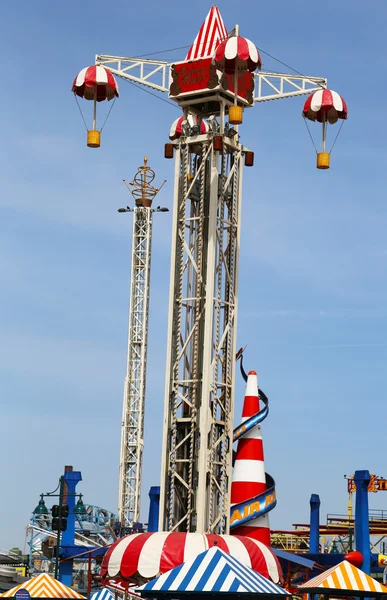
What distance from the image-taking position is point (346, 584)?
26.9 m

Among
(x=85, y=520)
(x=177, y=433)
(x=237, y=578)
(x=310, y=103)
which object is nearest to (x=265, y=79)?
(x=310, y=103)

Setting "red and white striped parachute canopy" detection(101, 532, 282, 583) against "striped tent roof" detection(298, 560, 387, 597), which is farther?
"red and white striped parachute canopy" detection(101, 532, 282, 583)

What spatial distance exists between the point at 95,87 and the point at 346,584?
1438 cm

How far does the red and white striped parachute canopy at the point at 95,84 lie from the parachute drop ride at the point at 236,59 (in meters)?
3.48

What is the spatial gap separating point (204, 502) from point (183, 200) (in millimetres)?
7886

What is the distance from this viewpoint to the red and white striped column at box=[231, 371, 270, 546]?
1359 inches

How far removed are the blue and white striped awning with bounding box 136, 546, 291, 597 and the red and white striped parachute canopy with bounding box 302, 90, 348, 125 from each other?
1411cm

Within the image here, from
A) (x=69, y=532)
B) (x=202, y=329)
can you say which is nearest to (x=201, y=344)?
(x=202, y=329)

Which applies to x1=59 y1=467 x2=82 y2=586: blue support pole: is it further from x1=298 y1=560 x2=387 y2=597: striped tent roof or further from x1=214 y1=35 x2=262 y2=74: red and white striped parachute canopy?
x1=214 y1=35 x2=262 y2=74: red and white striped parachute canopy

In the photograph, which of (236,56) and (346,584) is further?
(236,56)

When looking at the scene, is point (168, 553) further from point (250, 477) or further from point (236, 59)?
point (236, 59)

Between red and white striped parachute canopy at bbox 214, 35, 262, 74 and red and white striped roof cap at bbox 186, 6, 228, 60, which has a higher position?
red and white striped roof cap at bbox 186, 6, 228, 60

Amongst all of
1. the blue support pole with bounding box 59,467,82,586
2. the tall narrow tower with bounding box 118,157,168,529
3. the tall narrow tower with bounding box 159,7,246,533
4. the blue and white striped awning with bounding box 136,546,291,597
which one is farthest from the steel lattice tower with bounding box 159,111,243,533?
the tall narrow tower with bounding box 118,157,168,529

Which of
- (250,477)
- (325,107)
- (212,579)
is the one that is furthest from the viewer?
(250,477)
